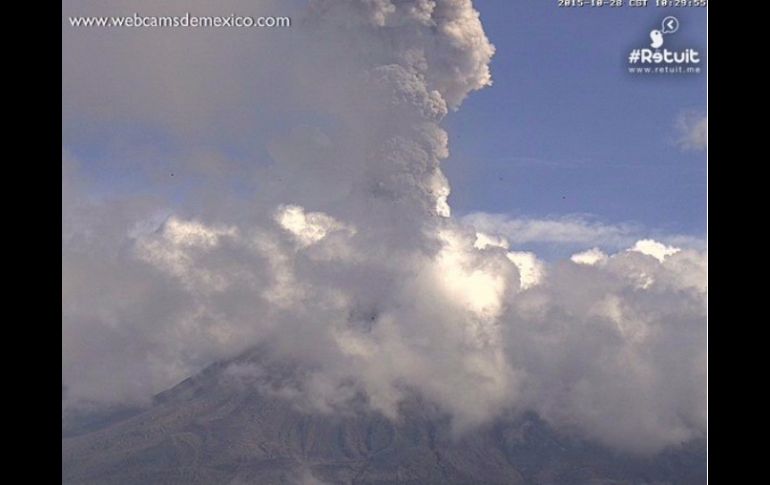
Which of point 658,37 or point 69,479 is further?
point 69,479
